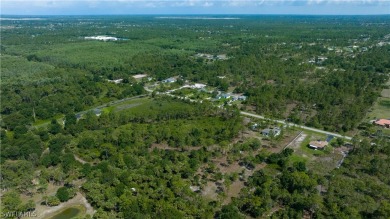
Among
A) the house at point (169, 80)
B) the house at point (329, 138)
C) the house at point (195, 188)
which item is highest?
the house at point (169, 80)

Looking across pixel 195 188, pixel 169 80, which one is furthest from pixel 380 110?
pixel 169 80

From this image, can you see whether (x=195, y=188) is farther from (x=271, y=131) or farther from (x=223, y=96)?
(x=223, y=96)

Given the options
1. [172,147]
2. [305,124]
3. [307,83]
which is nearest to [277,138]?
[305,124]

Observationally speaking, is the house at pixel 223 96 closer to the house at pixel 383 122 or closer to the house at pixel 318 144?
the house at pixel 318 144

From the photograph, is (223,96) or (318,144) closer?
(318,144)

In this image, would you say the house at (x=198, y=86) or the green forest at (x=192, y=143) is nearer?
the green forest at (x=192, y=143)

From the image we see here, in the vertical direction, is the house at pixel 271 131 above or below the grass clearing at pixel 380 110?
above

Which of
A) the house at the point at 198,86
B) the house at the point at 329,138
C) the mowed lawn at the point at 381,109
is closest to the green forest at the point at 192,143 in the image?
the house at the point at 198,86
